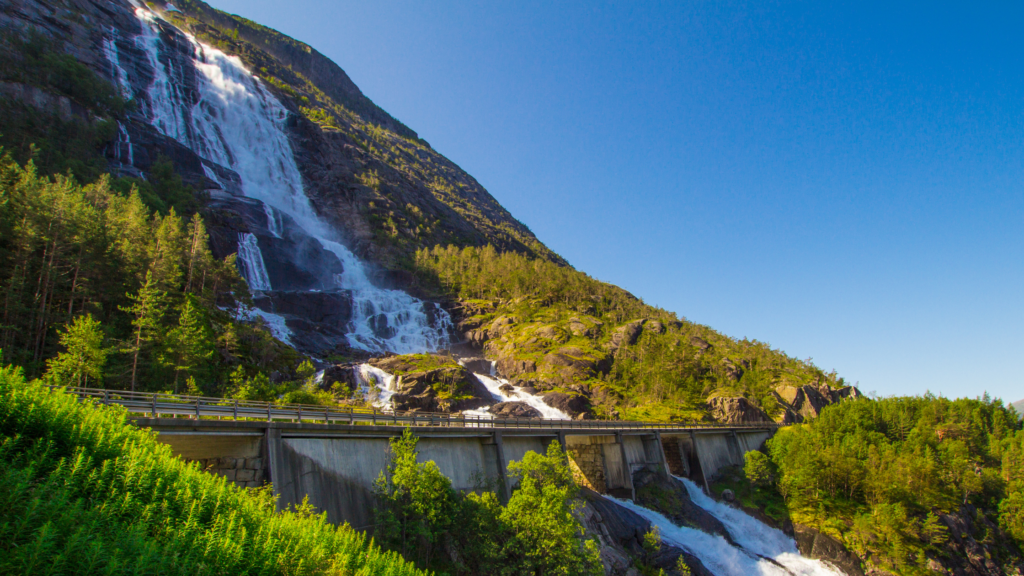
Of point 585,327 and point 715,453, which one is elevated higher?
point 585,327

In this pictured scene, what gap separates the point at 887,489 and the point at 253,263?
110 meters

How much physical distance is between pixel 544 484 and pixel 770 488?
47735mm

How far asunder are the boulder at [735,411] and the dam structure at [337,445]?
4039 cm

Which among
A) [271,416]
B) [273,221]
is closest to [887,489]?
[271,416]

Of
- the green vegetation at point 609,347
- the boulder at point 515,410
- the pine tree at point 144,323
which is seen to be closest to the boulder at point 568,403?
the green vegetation at point 609,347

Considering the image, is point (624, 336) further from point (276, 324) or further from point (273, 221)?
point (273, 221)

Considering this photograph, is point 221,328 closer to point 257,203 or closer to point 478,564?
point 478,564

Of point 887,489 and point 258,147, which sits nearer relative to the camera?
point 887,489

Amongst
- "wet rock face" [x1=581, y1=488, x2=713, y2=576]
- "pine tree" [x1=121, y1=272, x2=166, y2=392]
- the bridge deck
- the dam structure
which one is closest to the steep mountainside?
"pine tree" [x1=121, y1=272, x2=166, y2=392]

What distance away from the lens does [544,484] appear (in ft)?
85.5

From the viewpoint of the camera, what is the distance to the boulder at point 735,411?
81250 mm

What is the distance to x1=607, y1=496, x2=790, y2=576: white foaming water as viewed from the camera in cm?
3894

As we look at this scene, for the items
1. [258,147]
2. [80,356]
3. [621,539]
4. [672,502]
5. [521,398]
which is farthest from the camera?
[258,147]

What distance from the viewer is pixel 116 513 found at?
35.1 feet
